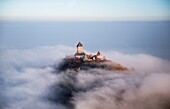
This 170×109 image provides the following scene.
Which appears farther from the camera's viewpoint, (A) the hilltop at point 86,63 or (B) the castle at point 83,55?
(A) the hilltop at point 86,63

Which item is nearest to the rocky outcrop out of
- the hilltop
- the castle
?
the hilltop

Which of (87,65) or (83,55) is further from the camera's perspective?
(87,65)

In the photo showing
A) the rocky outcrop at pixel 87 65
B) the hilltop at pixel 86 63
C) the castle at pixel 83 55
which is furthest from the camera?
the rocky outcrop at pixel 87 65

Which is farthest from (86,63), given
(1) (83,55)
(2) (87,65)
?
(1) (83,55)

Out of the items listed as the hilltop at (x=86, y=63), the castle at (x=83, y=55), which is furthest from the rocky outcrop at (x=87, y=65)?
the castle at (x=83, y=55)

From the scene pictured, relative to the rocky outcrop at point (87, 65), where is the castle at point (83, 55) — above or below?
above

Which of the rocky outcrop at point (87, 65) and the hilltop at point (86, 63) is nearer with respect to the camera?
the hilltop at point (86, 63)

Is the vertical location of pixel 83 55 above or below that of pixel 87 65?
above

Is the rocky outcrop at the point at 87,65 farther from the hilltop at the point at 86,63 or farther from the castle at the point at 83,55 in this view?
the castle at the point at 83,55

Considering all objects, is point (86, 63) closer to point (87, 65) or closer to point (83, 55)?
point (87, 65)

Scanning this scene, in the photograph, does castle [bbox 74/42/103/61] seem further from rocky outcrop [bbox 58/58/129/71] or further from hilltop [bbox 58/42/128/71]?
rocky outcrop [bbox 58/58/129/71]

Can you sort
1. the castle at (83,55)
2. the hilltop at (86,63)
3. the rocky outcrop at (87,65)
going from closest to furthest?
the castle at (83,55), the hilltop at (86,63), the rocky outcrop at (87,65)
